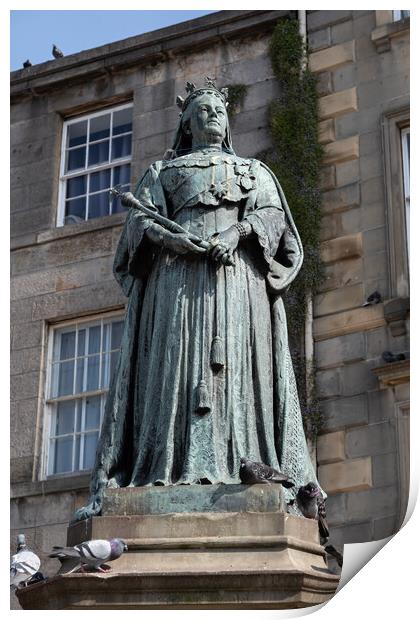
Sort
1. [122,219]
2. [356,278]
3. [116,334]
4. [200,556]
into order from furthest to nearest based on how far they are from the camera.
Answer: [122,219], [116,334], [356,278], [200,556]

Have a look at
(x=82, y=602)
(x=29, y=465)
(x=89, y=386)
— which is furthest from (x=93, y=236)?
(x=82, y=602)

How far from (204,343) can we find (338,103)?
10.00m

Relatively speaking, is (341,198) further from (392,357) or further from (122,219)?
(122,219)

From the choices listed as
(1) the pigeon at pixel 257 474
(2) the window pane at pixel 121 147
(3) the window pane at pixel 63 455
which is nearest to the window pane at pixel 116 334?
(3) the window pane at pixel 63 455

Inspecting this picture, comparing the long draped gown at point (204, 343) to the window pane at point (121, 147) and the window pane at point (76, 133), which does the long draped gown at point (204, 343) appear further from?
the window pane at point (76, 133)

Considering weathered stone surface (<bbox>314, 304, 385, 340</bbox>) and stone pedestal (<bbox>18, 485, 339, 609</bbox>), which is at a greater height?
weathered stone surface (<bbox>314, 304, 385, 340</bbox>)

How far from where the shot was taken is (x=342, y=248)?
14867 mm

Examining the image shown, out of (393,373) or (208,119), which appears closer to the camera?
(208,119)

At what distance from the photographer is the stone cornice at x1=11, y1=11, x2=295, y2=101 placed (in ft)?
54.6

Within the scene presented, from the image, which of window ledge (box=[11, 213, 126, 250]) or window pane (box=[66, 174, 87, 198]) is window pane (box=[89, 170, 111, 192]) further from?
window ledge (box=[11, 213, 126, 250])

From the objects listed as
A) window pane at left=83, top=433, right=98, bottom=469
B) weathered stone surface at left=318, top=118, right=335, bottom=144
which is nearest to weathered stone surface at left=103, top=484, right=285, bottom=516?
window pane at left=83, top=433, right=98, bottom=469

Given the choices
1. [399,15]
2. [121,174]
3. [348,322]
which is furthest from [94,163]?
[348,322]

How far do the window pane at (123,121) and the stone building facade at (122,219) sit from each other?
0.07ft
